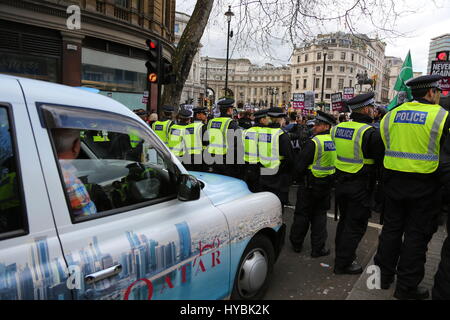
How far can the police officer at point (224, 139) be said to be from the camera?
261 inches

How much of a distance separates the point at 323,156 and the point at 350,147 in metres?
0.61

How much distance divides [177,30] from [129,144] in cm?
7543

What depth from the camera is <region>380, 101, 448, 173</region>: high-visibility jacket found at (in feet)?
10.7

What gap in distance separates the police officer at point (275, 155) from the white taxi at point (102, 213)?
2.31 metres

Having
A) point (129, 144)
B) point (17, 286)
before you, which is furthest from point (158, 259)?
point (129, 144)

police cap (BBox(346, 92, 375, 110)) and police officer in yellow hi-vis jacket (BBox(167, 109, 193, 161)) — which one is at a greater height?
police cap (BBox(346, 92, 375, 110))

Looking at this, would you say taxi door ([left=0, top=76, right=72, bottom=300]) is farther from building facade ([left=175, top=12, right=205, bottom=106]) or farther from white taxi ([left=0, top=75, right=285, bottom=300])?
building facade ([left=175, top=12, right=205, bottom=106])

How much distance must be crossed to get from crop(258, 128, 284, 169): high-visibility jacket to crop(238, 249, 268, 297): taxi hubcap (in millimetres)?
2240

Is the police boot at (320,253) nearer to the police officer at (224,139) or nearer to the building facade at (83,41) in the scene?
the police officer at (224,139)

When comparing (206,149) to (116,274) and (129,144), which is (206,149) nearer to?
(129,144)

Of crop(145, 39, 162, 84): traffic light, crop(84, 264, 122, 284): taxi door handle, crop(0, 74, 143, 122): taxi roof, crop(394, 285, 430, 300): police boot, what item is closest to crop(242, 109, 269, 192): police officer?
crop(394, 285, 430, 300): police boot

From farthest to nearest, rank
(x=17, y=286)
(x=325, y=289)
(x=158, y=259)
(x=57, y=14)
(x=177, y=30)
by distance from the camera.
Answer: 1. (x=177, y=30)
2. (x=57, y=14)
3. (x=325, y=289)
4. (x=158, y=259)
5. (x=17, y=286)

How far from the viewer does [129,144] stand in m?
2.62

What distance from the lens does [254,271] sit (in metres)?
3.05
